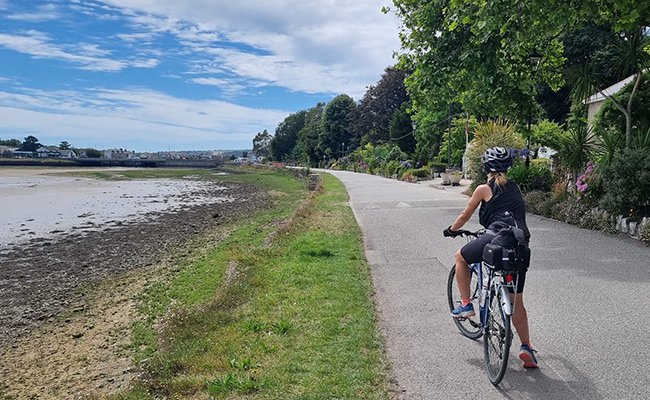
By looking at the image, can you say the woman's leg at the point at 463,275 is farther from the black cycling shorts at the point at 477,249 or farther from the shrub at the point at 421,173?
the shrub at the point at 421,173

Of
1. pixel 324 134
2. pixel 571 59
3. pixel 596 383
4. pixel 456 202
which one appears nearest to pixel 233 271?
pixel 596 383

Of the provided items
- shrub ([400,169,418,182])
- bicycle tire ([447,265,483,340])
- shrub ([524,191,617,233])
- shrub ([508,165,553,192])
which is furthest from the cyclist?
shrub ([400,169,418,182])

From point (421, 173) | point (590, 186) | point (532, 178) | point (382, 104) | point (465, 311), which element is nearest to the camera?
point (465, 311)

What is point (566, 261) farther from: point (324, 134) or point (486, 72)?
point (324, 134)

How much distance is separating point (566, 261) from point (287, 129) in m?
131

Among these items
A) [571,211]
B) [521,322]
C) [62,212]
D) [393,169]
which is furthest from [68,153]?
[521,322]

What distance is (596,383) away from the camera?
158 inches

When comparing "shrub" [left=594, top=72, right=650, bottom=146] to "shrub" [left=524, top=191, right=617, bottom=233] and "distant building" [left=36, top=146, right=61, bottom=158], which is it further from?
"distant building" [left=36, top=146, right=61, bottom=158]

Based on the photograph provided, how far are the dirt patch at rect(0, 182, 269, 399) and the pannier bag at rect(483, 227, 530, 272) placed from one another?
3.70 metres

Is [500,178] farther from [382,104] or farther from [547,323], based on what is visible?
[382,104]

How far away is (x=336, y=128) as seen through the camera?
94375 millimetres

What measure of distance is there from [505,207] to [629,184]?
7.32 meters

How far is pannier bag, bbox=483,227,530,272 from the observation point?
160 inches

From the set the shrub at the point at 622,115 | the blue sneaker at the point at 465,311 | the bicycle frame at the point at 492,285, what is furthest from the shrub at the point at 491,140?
the bicycle frame at the point at 492,285
